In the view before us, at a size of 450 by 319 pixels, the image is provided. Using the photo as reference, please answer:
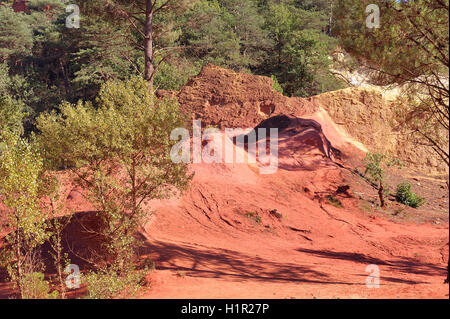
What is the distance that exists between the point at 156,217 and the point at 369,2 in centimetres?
1015

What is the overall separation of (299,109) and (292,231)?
34.6 ft

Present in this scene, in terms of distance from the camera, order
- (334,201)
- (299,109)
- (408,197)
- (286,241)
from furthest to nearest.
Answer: (299,109), (408,197), (334,201), (286,241)

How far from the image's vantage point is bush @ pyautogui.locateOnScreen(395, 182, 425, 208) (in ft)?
62.7

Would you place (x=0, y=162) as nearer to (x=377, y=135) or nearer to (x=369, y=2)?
(x=369, y=2)

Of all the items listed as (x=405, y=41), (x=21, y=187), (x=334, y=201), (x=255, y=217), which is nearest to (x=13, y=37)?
(x=255, y=217)

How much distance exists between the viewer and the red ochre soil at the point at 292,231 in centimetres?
1025

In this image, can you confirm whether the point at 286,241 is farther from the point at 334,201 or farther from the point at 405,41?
the point at 405,41

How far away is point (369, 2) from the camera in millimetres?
10320

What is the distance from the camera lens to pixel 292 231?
16.1 metres

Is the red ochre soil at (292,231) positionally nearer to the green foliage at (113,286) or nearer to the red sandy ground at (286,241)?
the red sandy ground at (286,241)
